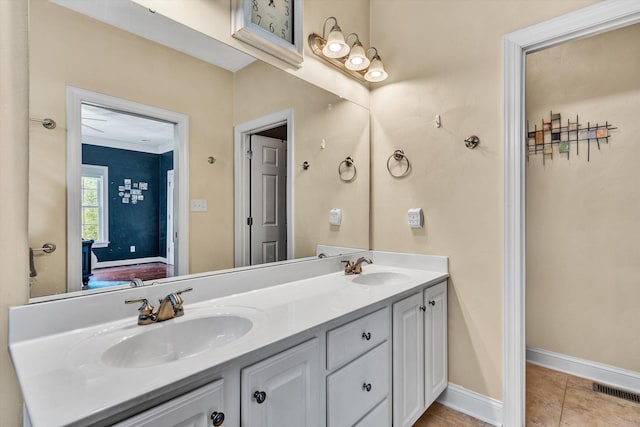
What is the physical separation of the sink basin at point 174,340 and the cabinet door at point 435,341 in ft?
3.53

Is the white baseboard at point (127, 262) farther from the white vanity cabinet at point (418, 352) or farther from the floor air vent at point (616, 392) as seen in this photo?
the floor air vent at point (616, 392)

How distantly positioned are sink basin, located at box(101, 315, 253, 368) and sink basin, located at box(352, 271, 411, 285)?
90cm

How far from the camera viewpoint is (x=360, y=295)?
4.72ft

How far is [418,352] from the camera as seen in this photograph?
1.65 meters

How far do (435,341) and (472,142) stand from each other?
116cm

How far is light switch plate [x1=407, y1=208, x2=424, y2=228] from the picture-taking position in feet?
6.68

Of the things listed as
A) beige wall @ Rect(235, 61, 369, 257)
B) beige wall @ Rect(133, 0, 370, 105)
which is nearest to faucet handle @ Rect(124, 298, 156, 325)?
beige wall @ Rect(235, 61, 369, 257)

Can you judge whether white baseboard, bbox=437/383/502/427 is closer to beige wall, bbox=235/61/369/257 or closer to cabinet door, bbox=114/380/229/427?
beige wall, bbox=235/61/369/257

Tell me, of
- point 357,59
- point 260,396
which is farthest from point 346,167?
point 260,396

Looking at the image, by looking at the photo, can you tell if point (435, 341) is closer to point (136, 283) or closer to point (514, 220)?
point (514, 220)

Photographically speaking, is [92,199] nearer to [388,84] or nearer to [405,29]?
[388,84]

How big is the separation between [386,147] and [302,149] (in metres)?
0.68

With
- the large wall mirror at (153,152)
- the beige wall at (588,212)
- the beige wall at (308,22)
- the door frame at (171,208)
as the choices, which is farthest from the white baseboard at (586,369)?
the door frame at (171,208)

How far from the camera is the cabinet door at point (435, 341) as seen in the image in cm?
174
